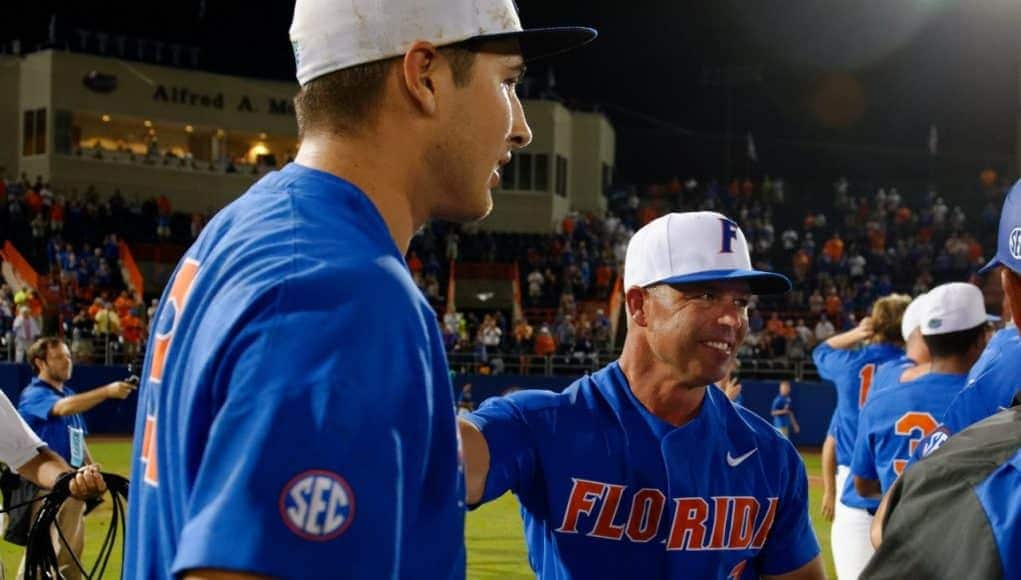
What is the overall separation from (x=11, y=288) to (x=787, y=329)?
18482mm

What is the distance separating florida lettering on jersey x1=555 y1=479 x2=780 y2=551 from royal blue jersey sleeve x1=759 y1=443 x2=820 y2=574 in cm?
15

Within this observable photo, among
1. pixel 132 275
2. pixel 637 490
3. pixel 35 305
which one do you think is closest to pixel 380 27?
A: pixel 637 490

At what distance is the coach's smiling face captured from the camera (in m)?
3.50

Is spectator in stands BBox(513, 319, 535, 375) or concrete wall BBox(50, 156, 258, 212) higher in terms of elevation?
concrete wall BBox(50, 156, 258, 212)

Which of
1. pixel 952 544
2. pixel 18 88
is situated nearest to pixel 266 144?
pixel 18 88

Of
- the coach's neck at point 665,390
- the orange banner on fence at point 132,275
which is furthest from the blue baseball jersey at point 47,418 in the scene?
the orange banner on fence at point 132,275

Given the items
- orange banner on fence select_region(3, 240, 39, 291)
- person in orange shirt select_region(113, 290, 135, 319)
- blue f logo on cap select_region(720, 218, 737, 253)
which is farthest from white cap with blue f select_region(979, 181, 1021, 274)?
orange banner on fence select_region(3, 240, 39, 291)

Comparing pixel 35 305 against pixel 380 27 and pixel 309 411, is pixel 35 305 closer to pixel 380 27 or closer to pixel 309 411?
pixel 380 27

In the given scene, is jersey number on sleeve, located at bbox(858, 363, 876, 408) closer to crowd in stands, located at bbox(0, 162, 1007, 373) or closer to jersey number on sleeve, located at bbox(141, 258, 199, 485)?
jersey number on sleeve, located at bbox(141, 258, 199, 485)

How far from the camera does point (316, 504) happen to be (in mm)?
1348

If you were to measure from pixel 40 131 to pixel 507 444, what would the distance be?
4096 centimetres

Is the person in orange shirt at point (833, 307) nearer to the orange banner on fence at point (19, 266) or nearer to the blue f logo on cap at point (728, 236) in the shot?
the orange banner on fence at point (19, 266)

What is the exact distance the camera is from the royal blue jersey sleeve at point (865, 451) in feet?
22.0

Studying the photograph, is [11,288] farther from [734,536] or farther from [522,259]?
[734,536]
